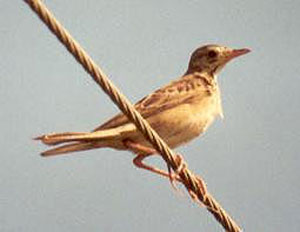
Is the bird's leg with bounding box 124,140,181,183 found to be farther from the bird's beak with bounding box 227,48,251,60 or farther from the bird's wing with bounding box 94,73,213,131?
the bird's beak with bounding box 227,48,251,60

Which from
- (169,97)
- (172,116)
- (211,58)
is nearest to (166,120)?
(172,116)

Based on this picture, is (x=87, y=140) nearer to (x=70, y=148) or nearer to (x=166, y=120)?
(x=70, y=148)

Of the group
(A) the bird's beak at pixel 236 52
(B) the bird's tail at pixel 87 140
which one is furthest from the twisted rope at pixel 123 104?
(A) the bird's beak at pixel 236 52

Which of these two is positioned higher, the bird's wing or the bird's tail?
the bird's wing

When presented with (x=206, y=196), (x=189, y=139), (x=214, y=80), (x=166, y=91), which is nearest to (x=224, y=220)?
(x=206, y=196)

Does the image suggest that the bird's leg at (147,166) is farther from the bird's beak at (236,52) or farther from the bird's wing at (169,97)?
the bird's beak at (236,52)

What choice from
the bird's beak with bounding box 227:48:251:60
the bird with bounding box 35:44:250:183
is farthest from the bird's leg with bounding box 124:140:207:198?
the bird's beak with bounding box 227:48:251:60

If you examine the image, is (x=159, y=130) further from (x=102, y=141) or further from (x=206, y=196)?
(x=206, y=196)
